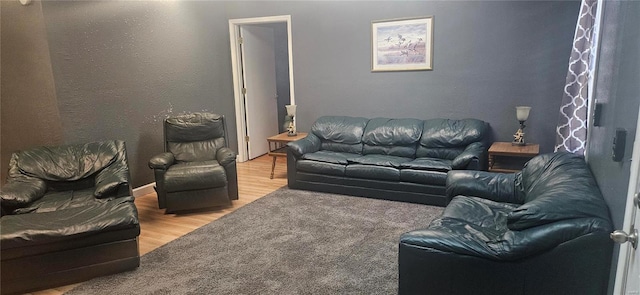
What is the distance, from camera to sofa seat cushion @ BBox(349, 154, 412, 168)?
4.27 m

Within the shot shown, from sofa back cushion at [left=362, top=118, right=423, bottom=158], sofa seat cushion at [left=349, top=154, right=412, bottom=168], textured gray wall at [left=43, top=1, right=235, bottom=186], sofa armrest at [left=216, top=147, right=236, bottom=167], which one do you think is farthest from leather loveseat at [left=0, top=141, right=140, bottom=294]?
sofa back cushion at [left=362, top=118, right=423, bottom=158]

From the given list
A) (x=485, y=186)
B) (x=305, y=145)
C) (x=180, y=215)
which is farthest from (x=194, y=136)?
(x=485, y=186)

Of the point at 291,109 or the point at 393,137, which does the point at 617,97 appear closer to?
the point at 393,137

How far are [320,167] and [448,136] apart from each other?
142cm

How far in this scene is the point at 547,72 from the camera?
4.28 meters

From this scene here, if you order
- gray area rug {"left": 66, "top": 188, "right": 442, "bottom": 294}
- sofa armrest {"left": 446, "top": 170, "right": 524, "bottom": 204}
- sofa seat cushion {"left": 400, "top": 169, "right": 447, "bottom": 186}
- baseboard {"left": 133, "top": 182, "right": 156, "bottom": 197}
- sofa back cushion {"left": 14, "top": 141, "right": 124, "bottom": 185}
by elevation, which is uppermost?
sofa back cushion {"left": 14, "top": 141, "right": 124, "bottom": 185}

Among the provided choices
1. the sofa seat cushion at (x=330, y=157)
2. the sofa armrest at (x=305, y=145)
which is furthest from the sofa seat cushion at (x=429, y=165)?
the sofa armrest at (x=305, y=145)

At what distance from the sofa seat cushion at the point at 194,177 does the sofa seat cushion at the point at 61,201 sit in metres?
0.62

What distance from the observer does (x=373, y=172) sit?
4277mm

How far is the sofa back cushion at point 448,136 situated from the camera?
4367mm

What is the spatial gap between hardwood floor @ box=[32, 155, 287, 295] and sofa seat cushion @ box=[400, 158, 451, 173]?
1.57 metres

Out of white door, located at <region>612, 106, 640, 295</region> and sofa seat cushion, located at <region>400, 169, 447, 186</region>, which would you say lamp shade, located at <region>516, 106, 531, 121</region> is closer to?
sofa seat cushion, located at <region>400, 169, 447, 186</region>

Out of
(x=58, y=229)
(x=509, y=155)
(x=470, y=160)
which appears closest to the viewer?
(x=58, y=229)

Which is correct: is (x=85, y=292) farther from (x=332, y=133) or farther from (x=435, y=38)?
(x=435, y=38)
